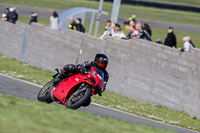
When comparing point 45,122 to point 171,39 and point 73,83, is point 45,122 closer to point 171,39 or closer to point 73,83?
point 73,83

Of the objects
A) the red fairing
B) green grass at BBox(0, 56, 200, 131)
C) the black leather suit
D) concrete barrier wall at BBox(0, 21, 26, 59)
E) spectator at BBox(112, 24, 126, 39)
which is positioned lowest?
green grass at BBox(0, 56, 200, 131)

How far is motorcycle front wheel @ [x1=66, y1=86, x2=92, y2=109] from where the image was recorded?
988 centimetres

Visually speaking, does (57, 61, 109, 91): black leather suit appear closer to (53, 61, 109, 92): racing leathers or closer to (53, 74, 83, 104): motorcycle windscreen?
(53, 61, 109, 92): racing leathers

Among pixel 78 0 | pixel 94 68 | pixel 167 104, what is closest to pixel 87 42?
pixel 167 104

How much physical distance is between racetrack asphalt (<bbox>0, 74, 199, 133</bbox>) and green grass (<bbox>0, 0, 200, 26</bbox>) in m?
15.3

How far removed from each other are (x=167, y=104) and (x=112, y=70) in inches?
117

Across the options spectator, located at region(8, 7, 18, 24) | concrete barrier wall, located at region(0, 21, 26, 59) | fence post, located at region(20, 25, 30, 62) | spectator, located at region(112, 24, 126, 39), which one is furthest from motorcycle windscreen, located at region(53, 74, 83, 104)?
spectator, located at region(8, 7, 18, 24)

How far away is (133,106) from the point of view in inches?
581

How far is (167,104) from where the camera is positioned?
15062 mm

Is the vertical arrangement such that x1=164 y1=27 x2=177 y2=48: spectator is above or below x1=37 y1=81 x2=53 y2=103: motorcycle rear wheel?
above

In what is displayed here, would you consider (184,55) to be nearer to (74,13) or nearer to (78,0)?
(74,13)

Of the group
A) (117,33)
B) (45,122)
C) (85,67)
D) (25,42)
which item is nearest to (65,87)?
(85,67)

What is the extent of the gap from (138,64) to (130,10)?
19585mm

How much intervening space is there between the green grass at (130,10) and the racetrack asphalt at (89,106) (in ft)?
50.3
